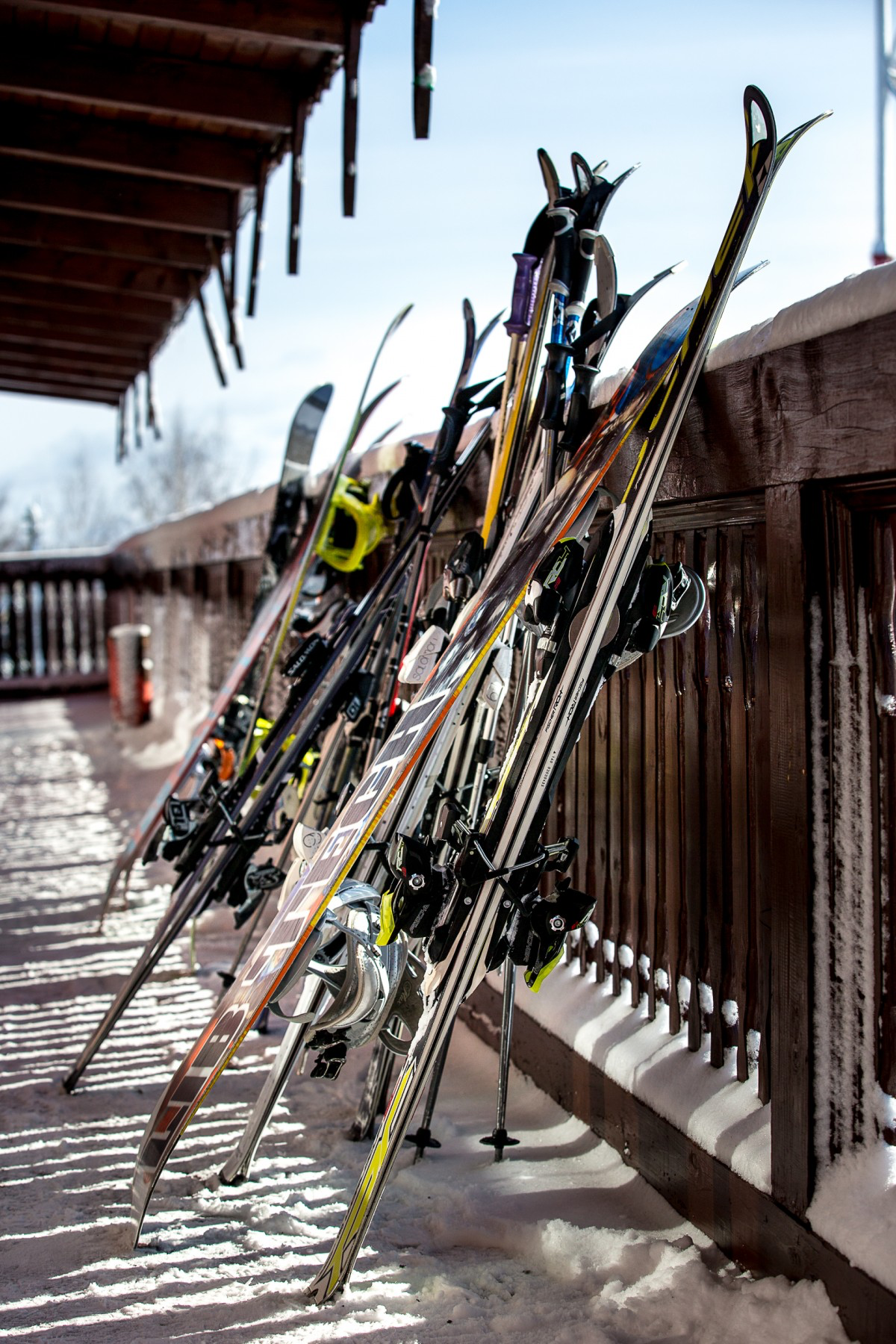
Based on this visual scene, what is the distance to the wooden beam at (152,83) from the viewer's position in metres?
4.02

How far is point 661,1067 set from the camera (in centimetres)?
206

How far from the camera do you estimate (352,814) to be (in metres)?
1.94

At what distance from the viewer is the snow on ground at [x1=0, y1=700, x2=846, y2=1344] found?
1663 mm

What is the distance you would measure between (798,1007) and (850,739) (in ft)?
1.36

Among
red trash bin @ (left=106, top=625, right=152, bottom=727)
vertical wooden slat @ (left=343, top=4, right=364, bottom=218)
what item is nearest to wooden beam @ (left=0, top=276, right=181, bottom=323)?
vertical wooden slat @ (left=343, top=4, right=364, bottom=218)

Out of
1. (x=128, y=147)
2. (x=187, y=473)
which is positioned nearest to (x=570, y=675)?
(x=128, y=147)

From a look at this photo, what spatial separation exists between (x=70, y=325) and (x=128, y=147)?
2.58 meters

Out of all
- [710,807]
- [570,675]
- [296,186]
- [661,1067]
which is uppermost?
[296,186]

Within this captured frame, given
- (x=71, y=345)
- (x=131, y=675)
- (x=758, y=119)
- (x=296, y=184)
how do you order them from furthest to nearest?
1. (x=131, y=675)
2. (x=71, y=345)
3. (x=296, y=184)
4. (x=758, y=119)

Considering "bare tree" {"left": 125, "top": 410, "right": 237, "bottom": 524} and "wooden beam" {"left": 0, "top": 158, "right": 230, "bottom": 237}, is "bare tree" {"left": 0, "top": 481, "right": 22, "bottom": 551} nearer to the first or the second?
"bare tree" {"left": 125, "top": 410, "right": 237, "bottom": 524}

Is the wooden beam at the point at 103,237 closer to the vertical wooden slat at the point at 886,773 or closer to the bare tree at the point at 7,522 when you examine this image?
the vertical wooden slat at the point at 886,773

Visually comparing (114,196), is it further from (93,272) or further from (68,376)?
(68,376)

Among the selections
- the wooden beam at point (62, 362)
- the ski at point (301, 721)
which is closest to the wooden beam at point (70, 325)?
the wooden beam at point (62, 362)

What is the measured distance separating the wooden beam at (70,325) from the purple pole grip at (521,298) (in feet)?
17.5
